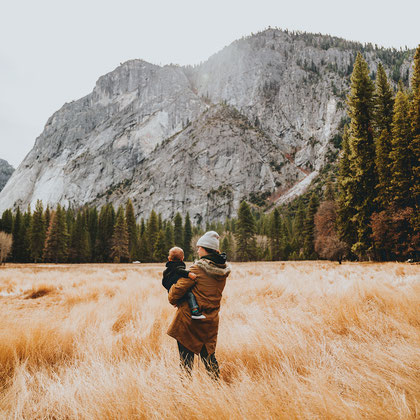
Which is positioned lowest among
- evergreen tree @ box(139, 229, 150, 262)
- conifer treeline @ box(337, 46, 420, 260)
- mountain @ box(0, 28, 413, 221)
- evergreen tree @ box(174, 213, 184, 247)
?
evergreen tree @ box(139, 229, 150, 262)

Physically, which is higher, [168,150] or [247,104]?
[247,104]

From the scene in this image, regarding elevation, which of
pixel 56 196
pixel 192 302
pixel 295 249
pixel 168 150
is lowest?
pixel 295 249

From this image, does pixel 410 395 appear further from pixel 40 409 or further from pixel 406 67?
pixel 406 67

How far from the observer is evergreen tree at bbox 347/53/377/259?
71.1ft

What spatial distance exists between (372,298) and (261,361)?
3.90 metres

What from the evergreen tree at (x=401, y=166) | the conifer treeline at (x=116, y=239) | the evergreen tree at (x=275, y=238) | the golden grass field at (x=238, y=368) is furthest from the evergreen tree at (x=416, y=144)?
the evergreen tree at (x=275, y=238)

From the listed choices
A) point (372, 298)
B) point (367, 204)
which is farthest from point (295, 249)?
point (372, 298)

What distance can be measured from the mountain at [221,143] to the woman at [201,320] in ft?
434

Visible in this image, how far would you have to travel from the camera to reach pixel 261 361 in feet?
9.69

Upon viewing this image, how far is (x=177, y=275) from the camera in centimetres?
297

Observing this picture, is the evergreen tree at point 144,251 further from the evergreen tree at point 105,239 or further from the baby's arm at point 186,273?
the baby's arm at point 186,273

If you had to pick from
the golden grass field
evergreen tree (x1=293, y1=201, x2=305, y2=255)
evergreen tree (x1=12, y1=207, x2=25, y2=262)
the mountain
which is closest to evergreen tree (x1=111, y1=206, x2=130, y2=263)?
evergreen tree (x1=12, y1=207, x2=25, y2=262)

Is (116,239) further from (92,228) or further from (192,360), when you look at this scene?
(192,360)

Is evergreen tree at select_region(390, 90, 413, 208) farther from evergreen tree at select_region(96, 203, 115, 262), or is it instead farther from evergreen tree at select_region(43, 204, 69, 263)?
evergreen tree at select_region(96, 203, 115, 262)
